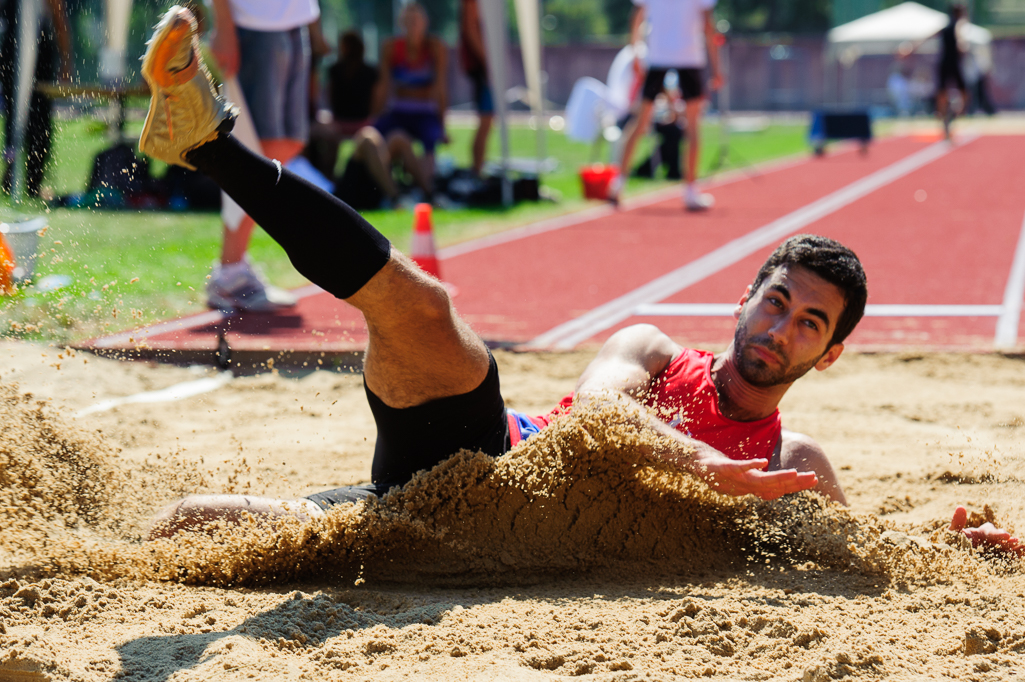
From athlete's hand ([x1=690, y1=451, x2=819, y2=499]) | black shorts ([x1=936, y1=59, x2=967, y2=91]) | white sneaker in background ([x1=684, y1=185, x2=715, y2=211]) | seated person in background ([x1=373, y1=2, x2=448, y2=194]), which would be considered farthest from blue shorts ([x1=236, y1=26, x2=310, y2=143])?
black shorts ([x1=936, y1=59, x2=967, y2=91])

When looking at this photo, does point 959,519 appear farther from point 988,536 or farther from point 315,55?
point 315,55

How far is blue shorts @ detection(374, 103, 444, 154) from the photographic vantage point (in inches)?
423

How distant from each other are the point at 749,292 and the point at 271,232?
1.37 m

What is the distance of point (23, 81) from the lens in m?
7.74

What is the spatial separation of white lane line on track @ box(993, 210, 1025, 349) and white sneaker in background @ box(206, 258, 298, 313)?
3.70 meters

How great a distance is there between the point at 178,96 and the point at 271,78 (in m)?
3.28

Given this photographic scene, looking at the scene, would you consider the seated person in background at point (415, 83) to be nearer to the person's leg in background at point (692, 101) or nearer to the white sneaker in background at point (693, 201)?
the person's leg in background at point (692, 101)

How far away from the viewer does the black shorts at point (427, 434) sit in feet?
8.20

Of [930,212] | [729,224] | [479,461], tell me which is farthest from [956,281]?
[479,461]

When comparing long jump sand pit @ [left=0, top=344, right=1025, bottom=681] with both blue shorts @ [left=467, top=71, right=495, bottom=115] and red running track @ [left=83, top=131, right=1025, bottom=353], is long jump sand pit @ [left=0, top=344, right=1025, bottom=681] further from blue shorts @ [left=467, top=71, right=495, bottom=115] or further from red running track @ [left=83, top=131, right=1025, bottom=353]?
blue shorts @ [left=467, top=71, right=495, bottom=115]

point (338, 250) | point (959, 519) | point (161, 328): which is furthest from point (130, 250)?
point (959, 519)

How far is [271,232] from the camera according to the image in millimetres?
2279

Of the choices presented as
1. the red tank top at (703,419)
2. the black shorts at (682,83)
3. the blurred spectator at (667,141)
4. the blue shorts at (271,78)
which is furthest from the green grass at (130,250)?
the black shorts at (682,83)

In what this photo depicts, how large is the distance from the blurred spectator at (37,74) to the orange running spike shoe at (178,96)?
5.63 meters
